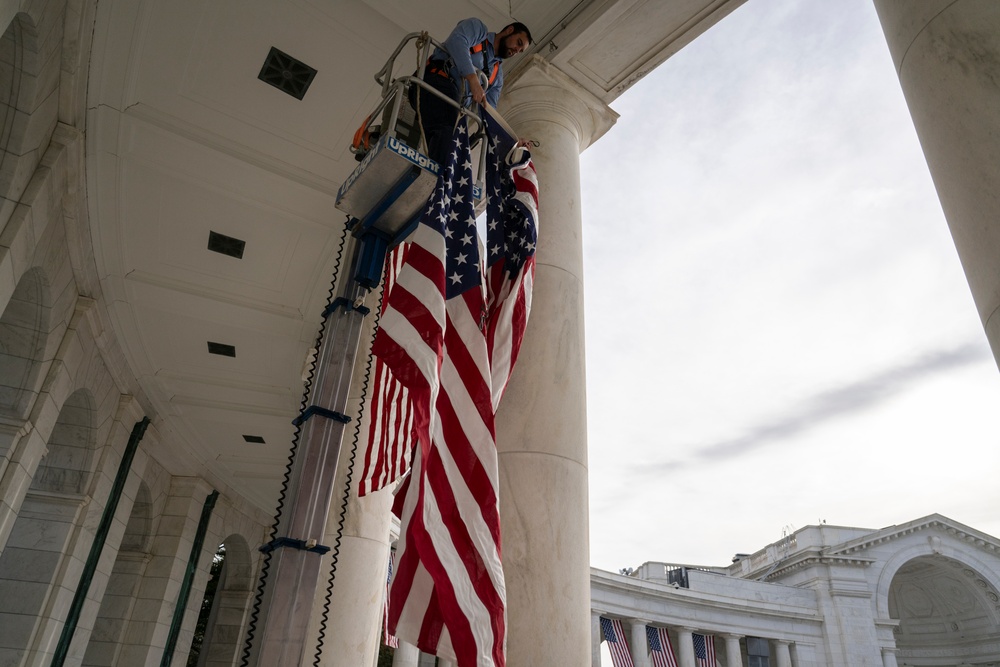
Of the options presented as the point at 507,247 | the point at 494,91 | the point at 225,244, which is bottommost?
the point at 507,247

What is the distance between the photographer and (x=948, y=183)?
3.82m

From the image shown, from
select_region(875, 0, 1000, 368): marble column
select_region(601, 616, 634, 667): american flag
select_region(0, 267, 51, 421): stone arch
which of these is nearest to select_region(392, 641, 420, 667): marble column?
select_region(601, 616, 634, 667): american flag

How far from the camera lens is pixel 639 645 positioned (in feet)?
126

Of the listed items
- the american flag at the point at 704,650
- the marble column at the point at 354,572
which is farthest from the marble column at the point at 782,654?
the marble column at the point at 354,572

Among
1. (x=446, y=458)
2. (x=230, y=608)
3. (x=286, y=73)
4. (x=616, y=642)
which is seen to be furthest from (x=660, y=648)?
(x=446, y=458)

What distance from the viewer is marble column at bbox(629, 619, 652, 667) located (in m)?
37.9

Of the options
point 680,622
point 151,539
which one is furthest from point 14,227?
point 680,622

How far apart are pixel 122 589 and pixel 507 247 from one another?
77.0 feet

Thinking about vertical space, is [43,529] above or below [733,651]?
below

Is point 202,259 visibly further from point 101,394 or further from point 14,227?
point 101,394

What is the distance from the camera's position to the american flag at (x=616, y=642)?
1473 inches

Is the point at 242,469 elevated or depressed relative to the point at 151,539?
elevated

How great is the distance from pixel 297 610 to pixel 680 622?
141 ft

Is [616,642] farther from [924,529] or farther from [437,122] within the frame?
[437,122]
